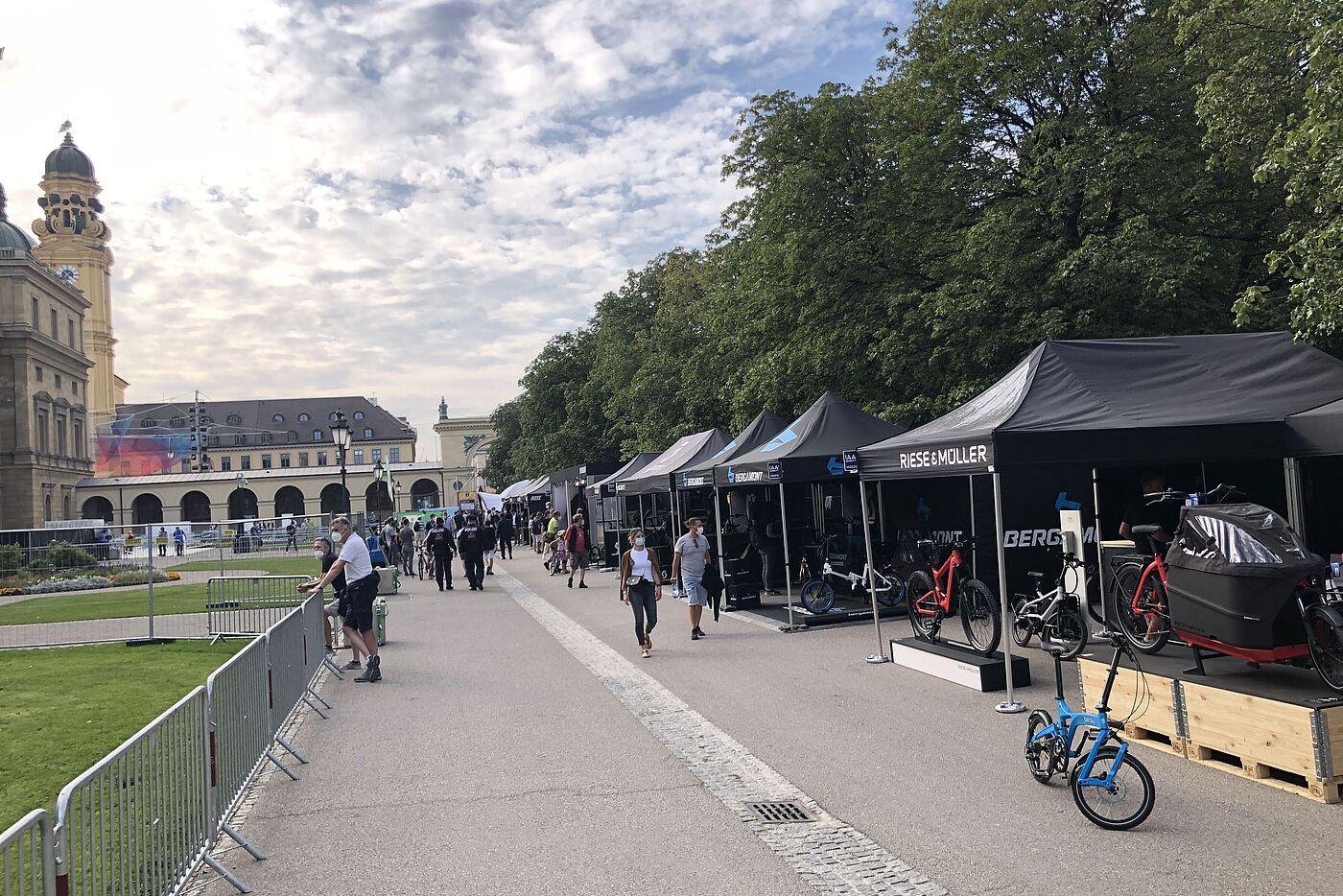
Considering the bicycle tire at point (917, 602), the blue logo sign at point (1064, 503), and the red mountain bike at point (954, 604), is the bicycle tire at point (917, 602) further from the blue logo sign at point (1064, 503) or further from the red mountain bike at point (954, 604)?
the blue logo sign at point (1064, 503)

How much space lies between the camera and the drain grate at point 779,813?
253 inches

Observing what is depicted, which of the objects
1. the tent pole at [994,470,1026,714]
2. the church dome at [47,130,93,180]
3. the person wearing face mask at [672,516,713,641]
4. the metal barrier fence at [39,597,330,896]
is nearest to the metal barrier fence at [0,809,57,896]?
the metal barrier fence at [39,597,330,896]

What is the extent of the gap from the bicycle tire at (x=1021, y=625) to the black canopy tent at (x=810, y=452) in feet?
10.1

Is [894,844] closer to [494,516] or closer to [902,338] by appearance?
[902,338]

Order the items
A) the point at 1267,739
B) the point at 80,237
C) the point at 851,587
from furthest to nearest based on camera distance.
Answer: the point at 80,237, the point at 851,587, the point at 1267,739

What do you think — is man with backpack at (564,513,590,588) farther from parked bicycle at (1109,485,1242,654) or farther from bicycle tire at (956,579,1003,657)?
parked bicycle at (1109,485,1242,654)

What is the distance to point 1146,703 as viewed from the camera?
7.81 m

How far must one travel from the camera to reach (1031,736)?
695 cm

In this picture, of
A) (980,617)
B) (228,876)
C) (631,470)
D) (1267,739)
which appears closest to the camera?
(228,876)

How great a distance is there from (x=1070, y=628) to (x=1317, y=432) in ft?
10.2

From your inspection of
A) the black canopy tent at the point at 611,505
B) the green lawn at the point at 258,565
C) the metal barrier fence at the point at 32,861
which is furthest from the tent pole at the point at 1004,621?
the black canopy tent at the point at 611,505

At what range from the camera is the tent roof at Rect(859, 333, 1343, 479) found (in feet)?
29.8

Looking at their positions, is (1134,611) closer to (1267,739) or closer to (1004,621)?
(1004,621)

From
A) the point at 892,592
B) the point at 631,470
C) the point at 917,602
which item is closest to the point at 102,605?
the point at 631,470
